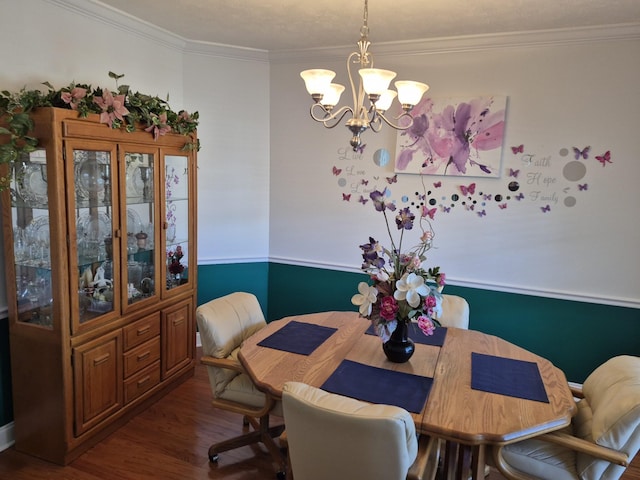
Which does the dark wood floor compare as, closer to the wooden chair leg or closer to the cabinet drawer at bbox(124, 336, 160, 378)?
the wooden chair leg

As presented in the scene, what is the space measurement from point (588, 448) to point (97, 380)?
2482 mm

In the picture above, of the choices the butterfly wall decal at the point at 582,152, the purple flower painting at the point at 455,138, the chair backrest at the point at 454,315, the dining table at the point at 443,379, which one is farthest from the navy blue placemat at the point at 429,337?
the butterfly wall decal at the point at 582,152

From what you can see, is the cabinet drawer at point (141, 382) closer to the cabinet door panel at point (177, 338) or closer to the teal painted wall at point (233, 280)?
the cabinet door panel at point (177, 338)

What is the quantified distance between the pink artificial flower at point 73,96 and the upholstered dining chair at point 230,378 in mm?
1246

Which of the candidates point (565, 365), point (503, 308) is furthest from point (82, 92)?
point (565, 365)

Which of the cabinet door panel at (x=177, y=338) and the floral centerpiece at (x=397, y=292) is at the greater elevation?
the floral centerpiece at (x=397, y=292)

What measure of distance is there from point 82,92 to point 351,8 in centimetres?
161

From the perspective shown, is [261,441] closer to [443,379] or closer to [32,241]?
[443,379]

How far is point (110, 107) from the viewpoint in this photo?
2.53m

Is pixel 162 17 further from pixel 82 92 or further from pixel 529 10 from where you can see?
pixel 529 10

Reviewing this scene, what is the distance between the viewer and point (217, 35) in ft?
11.5

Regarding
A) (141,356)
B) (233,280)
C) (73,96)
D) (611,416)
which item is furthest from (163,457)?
(611,416)

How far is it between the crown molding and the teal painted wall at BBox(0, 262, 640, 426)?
179 centimetres

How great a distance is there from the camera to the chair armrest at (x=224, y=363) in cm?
236
